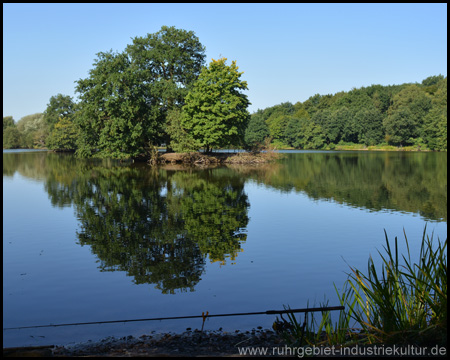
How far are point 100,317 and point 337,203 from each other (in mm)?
17022

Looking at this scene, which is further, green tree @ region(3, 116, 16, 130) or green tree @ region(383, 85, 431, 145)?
green tree @ region(3, 116, 16, 130)

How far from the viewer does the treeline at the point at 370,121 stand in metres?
90.0

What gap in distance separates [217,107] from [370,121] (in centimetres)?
5864

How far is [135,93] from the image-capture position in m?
53.4

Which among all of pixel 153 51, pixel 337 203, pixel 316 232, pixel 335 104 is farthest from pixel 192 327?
pixel 335 104

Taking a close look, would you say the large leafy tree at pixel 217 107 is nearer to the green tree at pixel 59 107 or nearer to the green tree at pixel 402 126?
the green tree at pixel 402 126

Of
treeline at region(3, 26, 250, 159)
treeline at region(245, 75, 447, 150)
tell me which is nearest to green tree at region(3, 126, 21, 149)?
treeline at region(245, 75, 447, 150)

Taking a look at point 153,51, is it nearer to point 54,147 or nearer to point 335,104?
point 54,147

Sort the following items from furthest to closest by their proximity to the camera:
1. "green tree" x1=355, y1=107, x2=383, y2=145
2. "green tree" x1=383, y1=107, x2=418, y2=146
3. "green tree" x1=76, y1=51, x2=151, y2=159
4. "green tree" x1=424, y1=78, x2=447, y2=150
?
1. "green tree" x1=355, y1=107, x2=383, y2=145
2. "green tree" x1=383, y1=107, x2=418, y2=146
3. "green tree" x1=424, y1=78, x2=447, y2=150
4. "green tree" x1=76, y1=51, x2=151, y2=159

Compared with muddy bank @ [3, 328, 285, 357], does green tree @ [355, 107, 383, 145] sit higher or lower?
higher

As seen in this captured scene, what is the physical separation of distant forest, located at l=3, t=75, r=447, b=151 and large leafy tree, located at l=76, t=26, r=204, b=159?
1067 inches

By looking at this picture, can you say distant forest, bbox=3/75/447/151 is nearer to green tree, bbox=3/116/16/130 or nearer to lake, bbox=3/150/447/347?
green tree, bbox=3/116/16/130

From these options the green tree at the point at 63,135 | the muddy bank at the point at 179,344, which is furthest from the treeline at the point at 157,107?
the muddy bank at the point at 179,344

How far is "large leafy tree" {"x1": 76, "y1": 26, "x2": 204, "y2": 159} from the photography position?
52.4m
